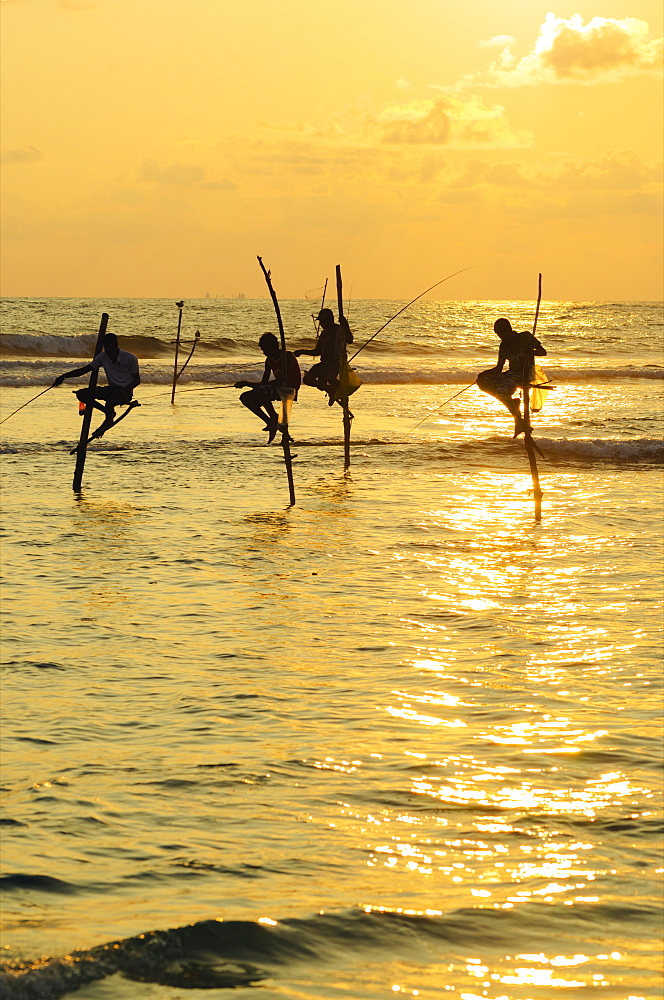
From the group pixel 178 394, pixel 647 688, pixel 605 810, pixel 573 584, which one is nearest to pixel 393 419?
pixel 178 394

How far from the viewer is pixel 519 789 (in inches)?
230

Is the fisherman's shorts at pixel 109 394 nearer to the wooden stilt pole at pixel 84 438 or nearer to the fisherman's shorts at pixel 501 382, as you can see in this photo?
the wooden stilt pole at pixel 84 438

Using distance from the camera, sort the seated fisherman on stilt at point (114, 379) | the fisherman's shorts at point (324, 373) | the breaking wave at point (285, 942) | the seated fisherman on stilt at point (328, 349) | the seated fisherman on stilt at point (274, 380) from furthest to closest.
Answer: the fisherman's shorts at point (324, 373) → the seated fisherman on stilt at point (328, 349) → the seated fisherman on stilt at point (114, 379) → the seated fisherman on stilt at point (274, 380) → the breaking wave at point (285, 942)

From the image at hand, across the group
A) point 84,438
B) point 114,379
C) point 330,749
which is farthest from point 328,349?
point 330,749

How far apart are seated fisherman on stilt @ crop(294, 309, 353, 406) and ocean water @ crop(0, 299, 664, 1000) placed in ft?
6.59

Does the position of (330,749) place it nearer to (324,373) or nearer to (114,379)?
(114,379)

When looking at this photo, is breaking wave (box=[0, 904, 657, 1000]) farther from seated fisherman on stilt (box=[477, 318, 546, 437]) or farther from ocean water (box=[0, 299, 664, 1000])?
seated fisherman on stilt (box=[477, 318, 546, 437])

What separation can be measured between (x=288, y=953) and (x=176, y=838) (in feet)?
3.54

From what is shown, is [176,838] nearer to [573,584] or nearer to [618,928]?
[618,928]

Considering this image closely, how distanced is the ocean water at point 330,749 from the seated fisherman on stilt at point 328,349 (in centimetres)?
201

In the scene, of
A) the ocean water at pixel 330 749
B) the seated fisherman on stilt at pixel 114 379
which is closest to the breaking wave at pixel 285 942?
the ocean water at pixel 330 749

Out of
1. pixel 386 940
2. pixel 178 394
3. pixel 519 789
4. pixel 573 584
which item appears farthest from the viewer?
pixel 178 394

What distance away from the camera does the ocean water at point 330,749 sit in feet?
14.4

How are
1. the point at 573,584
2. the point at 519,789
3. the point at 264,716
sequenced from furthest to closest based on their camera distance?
the point at 573,584
the point at 264,716
the point at 519,789
